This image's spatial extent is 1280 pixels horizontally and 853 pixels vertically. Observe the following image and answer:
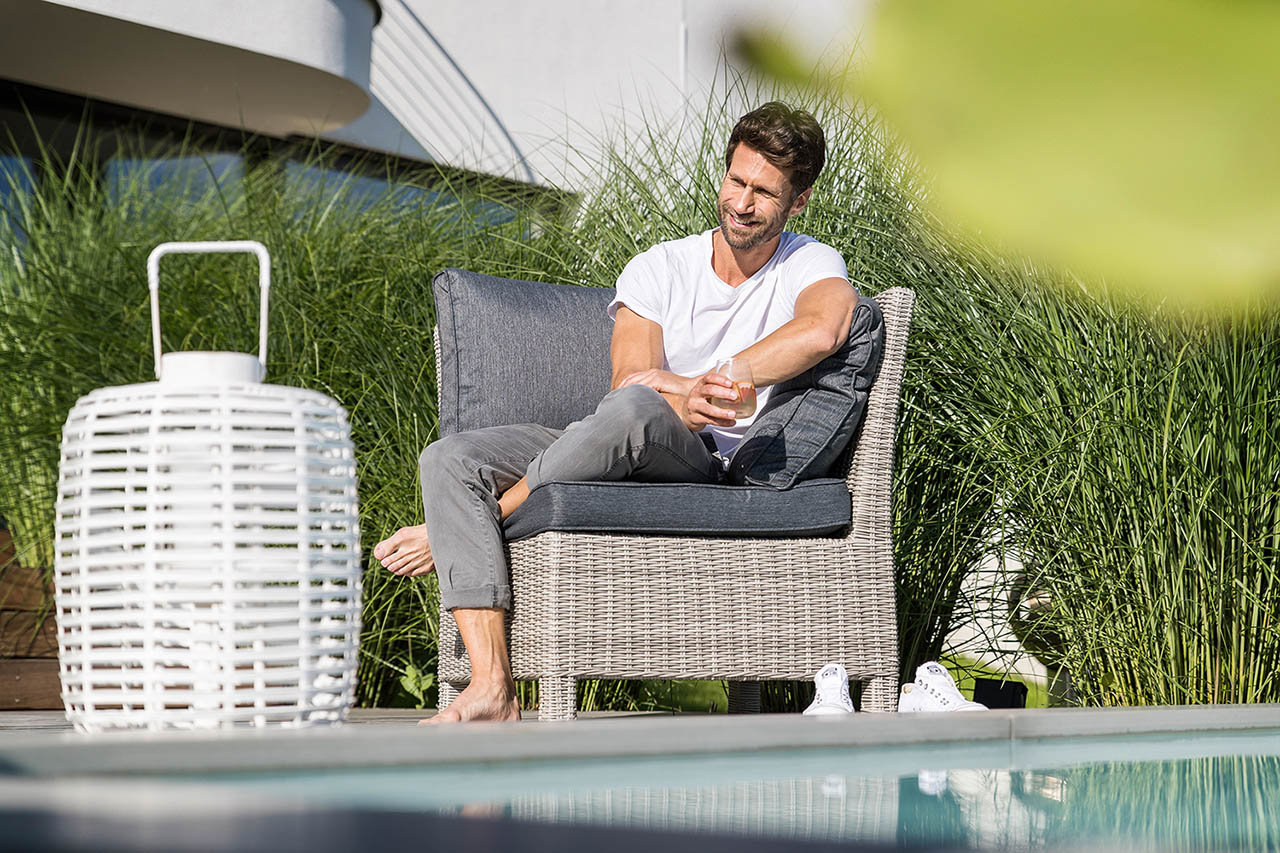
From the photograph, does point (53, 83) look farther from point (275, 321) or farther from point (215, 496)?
point (215, 496)

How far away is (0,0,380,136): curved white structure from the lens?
5934 mm

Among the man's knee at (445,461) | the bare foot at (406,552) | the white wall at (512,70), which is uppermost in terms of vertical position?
the white wall at (512,70)

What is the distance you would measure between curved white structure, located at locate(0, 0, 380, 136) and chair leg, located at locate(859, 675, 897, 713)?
4.94 metres

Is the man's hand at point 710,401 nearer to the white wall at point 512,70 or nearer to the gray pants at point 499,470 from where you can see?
the gray pants at point 499,470

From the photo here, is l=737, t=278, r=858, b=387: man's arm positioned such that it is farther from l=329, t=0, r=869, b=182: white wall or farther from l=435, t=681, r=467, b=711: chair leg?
l=329, t=0, r=869, b=182: white wall

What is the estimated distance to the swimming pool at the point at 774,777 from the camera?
1.05 metres

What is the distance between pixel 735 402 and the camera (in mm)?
2059

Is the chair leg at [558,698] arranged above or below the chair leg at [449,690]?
above

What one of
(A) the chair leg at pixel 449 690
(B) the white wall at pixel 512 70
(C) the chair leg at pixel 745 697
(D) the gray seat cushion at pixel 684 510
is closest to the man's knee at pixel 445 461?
(D) the gray seat cushion at pixel 684 510

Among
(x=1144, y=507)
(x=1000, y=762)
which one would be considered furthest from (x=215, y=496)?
(x=1144, y=507)

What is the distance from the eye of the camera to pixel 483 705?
2188mm

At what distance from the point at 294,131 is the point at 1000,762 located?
6555 millimetres

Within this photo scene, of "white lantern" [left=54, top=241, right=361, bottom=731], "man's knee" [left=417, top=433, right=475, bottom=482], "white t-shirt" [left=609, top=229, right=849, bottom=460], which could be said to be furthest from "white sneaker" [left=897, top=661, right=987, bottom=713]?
"white lantern" [left=54, top=241, right=361, bottom=731]

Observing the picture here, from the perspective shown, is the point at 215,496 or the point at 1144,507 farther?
the point at 1144,507
